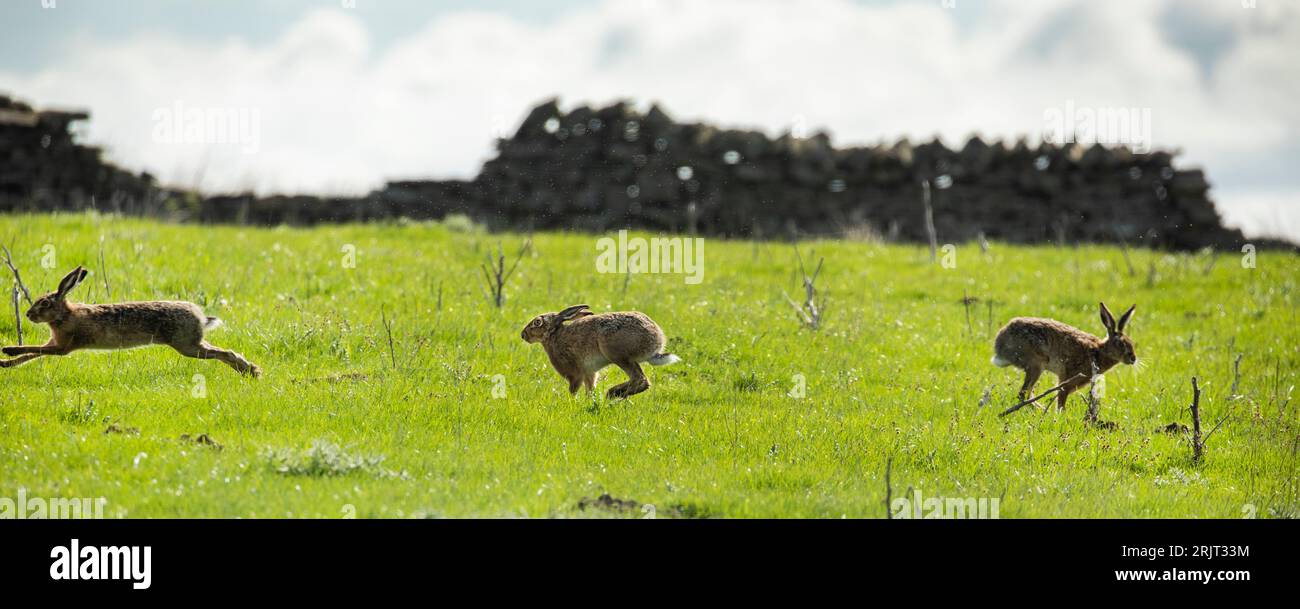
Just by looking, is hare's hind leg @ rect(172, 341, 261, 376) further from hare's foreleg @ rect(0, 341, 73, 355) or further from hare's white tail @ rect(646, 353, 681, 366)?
hare's white tail @ rect(646, 353, 681, 366)

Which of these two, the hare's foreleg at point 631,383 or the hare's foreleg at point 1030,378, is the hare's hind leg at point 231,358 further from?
the hare's foreleg at point 1030,378

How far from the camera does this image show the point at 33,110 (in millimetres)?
34312

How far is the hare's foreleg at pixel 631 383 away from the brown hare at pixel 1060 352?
4.75m

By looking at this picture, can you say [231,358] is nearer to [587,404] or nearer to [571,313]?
[571,313]

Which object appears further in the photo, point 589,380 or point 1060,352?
point 1060,352

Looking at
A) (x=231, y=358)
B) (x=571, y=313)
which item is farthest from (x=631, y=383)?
(x=231, y=358)

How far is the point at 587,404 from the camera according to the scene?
11953mm

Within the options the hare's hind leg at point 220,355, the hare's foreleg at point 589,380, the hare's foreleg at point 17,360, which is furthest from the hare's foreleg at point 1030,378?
the hare's foreleg at point 17,360

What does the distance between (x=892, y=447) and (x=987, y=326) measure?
22.2 feet

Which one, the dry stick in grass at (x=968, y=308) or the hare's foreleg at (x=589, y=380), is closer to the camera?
the hare's foreleg at (x=589, y=380)

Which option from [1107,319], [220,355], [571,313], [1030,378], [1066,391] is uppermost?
[571,313]

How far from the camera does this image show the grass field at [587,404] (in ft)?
30.9

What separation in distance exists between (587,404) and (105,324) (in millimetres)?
Answer: 4985

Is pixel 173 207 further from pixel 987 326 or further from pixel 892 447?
pixel 892 447
